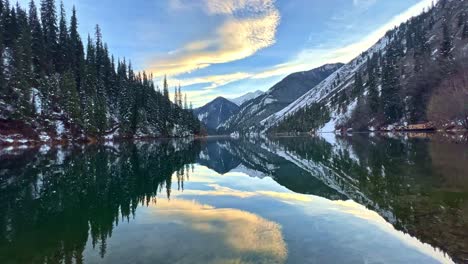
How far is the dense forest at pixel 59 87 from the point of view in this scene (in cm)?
8150

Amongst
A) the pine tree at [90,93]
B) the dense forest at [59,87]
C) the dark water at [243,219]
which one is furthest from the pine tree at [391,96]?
the dark water at [243,219]

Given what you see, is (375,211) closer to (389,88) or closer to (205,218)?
(205,218)

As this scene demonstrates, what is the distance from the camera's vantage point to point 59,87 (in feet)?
319

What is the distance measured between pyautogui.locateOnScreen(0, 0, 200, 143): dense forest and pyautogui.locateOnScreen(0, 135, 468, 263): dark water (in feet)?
210

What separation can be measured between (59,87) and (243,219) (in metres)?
98.8

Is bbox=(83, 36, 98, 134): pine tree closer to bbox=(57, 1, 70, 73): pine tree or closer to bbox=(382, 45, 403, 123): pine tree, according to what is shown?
bbox=(57, 1, 70, 73): pine tree

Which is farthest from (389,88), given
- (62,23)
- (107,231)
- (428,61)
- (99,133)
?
(107,231)

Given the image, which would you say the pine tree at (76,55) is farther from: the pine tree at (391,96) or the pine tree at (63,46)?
the pine tree at (391,96)

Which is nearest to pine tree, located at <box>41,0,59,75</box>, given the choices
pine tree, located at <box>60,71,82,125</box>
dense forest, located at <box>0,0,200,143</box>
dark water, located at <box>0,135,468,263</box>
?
dense forest, located at <box>0,0,200,143</box>

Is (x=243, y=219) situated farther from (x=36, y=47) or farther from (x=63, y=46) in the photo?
(x=63, y=46)

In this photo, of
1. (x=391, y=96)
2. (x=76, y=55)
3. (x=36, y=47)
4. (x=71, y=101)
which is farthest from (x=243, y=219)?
(x=391, y=96)

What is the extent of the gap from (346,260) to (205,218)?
7.71m

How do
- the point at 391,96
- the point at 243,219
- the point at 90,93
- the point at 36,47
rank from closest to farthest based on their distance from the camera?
the point at 243,219 < the point at 36,47 < the point at 90,93 < the point at 391,96

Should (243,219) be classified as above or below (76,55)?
below
